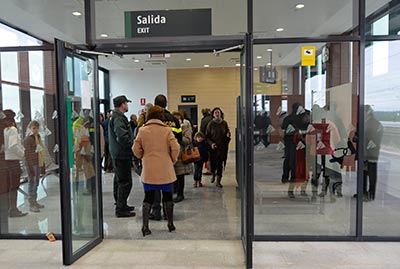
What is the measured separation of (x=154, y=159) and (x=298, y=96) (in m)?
1.84

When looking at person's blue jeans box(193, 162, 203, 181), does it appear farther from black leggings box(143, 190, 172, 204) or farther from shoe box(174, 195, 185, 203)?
black leggings box(143, 190, 172, 204)

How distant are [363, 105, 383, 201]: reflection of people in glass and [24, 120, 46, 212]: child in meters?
3.96

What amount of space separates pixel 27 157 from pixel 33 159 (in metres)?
0.08

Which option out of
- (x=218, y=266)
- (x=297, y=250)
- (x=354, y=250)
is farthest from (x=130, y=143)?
(x=354, y=250)

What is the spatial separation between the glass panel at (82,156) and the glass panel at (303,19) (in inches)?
75.4

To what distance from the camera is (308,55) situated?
12.4 feet

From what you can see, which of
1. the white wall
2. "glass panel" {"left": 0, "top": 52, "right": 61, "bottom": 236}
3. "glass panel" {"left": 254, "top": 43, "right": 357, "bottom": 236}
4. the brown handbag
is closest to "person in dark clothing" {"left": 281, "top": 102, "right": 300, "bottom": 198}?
"glass panel" {"left": 254, "top": 43, "right": 357, "bottom": 236}

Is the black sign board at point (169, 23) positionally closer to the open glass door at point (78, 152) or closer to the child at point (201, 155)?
the open glass door at point (78, 152)

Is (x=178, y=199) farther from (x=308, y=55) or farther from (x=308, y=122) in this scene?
(x=308, y=55)

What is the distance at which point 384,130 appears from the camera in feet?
12.6

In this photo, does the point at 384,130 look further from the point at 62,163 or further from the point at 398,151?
the point at 62,163

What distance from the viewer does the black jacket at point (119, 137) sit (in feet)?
13.8

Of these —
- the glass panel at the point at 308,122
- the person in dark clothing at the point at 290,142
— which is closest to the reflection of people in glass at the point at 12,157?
the glass panel at the point at 308,122

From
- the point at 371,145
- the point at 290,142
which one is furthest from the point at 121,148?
the point at 371,145
